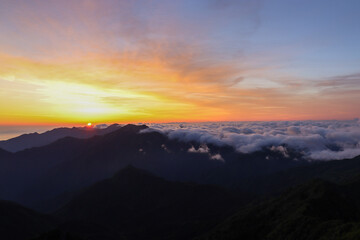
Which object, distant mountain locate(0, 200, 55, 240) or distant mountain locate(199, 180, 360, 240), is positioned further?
distant mountain locate(0, 200, 55, 240)

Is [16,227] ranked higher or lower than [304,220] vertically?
lower

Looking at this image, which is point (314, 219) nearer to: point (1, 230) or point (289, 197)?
point (289, 197)

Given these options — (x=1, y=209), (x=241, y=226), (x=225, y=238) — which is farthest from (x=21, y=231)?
(x=241, y=226)

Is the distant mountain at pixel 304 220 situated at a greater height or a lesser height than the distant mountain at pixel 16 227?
greater

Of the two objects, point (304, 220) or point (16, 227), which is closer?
point (304, 220)

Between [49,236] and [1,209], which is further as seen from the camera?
[1,209]

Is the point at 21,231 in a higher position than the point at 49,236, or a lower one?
lower

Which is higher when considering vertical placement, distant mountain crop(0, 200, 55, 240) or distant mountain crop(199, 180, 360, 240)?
distant mountain crop(199, 180, 360, 240)

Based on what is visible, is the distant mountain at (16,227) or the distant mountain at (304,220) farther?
the distant mountain at (16,227)
